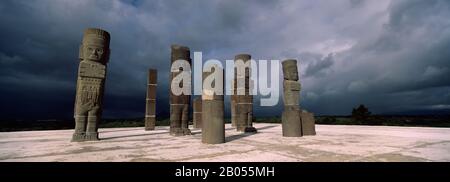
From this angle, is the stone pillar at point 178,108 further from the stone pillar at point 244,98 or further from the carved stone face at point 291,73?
the carved stone face at point 291,73

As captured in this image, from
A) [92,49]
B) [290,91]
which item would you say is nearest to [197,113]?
[290,91]

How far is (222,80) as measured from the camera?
29.4ft

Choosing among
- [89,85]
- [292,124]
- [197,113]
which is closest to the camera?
[89,85]

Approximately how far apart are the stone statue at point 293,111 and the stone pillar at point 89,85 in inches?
279

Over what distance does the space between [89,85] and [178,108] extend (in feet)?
11.8

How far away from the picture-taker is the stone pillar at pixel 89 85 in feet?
28.4

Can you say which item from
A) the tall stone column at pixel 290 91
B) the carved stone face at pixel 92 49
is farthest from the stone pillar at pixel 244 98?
the carved stone face at pixel 92 49

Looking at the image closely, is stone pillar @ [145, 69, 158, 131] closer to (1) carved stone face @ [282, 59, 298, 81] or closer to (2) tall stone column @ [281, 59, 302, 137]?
(2) tall stone column @ [281, 59, 302, 137]

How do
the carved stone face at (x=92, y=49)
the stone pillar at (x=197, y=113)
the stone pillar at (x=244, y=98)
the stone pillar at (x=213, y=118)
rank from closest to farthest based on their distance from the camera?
1. the stone pillar at (x=213, y=118)
2. the carved stone face at (x=92, y=49)
3. the stone pillar at (x=244, y=98)
4. the stone pillar at (x=197, y=113)

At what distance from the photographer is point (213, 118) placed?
7840 millimetres

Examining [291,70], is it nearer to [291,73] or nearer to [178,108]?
[291,73]

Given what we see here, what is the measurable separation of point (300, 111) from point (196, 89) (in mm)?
4621
